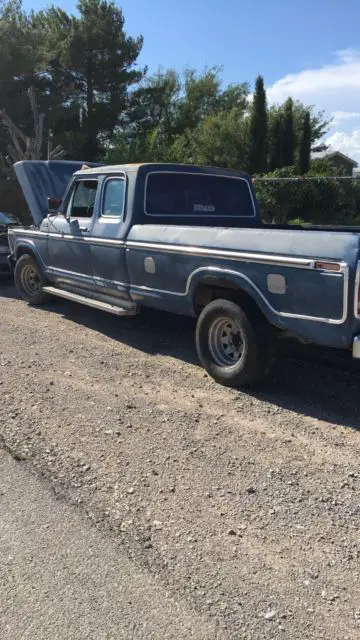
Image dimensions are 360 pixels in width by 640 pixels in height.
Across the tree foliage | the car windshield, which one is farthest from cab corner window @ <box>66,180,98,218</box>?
the tree foliage

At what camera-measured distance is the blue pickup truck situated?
164 inches

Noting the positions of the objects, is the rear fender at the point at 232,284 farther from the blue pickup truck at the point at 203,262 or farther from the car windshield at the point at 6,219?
the car windshield at the point at 6,219

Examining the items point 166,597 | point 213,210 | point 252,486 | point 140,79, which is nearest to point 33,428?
point 252,486

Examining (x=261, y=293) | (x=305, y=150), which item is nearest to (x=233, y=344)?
(x=261, y=293)

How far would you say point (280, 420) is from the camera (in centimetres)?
443

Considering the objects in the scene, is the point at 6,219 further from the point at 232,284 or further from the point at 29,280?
the point at 232,284

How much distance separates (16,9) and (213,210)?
24927 millimetres

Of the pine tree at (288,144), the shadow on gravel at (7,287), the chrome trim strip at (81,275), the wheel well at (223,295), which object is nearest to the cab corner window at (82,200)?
the chrome trim strip at (81,275)

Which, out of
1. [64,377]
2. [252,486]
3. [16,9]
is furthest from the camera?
[16,9]

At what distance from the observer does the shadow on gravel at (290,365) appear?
185 inches

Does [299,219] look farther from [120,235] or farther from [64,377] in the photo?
[64,377]

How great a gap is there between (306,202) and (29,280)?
11.7 meters

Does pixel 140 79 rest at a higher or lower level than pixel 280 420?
higher

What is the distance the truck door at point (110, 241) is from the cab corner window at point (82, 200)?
40 centimetres
